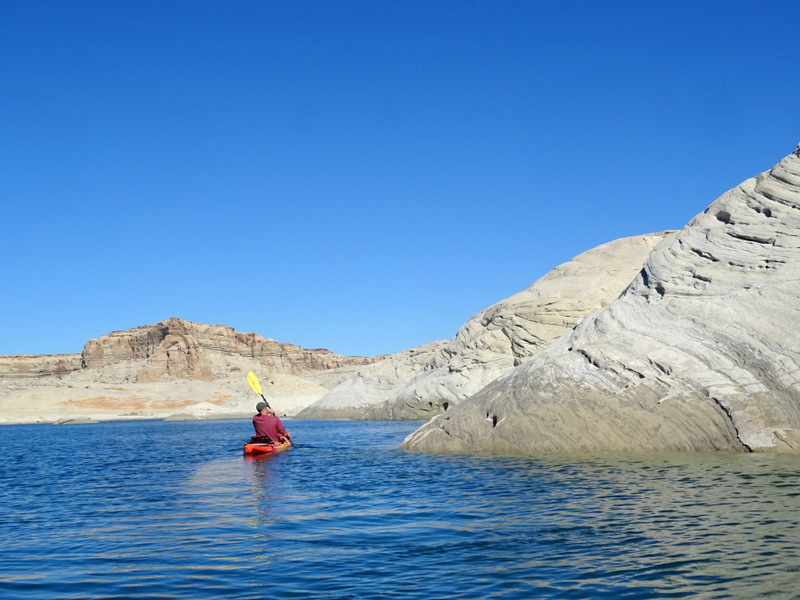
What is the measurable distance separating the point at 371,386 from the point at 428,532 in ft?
183

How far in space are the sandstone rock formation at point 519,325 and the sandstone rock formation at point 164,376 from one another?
32.2 metres

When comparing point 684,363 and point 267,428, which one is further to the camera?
point 267,428

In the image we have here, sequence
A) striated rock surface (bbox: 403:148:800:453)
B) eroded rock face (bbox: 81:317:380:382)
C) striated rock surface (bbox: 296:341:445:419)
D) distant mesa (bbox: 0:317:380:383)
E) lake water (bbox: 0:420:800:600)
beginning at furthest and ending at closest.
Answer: distant mesa (bbox: 0:317:380:383) → eroded rock face (bbox: 81:317:380:382) → striated rock surface (bbox: 296:341:445:419) → striated rock surface (bbox: 403:148:800:453) → lake water (bbox: 0:420:800:600)

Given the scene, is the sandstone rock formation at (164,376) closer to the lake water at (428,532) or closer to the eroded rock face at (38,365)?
the eroded rock face at (38,365)

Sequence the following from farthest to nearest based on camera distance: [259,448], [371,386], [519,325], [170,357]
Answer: [170,357]
[371,386]
[519,325]
[259,448]

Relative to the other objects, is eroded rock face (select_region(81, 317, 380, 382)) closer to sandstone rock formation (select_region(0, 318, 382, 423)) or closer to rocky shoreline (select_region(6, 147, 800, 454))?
sandstone rock formation (select_region(0, 318, 382, 423))

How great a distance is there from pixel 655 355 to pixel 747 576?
12.8 meters

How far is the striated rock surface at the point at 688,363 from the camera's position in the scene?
19469 millimetres

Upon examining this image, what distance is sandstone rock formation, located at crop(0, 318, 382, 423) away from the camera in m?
88.6

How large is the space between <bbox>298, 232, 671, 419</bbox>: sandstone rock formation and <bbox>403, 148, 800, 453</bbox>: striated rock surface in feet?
79.5

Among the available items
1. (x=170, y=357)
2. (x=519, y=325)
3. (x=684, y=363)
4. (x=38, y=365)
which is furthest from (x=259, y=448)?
(x=38, y=365)

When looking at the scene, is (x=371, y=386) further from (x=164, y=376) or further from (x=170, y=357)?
(x=170, y=357)

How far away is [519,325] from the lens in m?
49.8

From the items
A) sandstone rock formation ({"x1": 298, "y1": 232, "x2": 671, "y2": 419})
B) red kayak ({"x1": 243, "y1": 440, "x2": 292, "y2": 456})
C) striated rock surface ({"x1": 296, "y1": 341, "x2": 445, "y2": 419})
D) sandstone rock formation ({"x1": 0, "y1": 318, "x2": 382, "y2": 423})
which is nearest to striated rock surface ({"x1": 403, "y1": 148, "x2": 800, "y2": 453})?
red kayak ({"x1": 243, "y1": 440, "x2": 292, "y2": 456})
